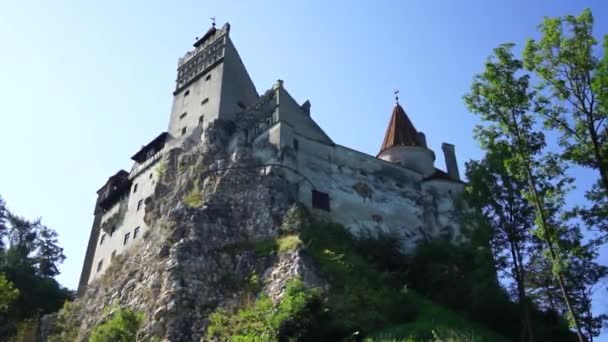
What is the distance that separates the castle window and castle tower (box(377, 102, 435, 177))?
9.59 m

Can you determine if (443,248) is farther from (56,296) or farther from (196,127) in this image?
(56,296)

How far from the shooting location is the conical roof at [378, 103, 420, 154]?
162 feet

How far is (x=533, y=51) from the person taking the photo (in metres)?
23.2

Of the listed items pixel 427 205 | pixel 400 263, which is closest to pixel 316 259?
pixel 400 263

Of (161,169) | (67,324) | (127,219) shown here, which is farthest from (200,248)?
(127,219)

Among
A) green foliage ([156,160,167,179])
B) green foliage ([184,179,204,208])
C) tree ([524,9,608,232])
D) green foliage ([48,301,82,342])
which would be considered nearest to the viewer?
tree ([524,9,608,232])

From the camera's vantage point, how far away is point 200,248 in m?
35.2

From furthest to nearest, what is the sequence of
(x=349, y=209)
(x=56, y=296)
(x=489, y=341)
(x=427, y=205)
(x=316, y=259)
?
(x=56, y=296), (x=427, y=205), (x=349, y=209), (x=316, y=259), (x=489, y=341)

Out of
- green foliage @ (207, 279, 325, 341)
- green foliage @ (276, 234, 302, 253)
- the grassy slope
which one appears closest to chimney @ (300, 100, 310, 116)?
the grassy slope

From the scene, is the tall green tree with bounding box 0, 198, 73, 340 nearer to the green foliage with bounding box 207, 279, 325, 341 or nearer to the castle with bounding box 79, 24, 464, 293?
the castle with bounding box 79, 24, 464, 293

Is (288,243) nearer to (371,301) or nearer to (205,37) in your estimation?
(371,301)

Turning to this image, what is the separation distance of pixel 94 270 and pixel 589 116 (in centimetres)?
3530

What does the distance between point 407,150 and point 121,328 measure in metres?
24.9

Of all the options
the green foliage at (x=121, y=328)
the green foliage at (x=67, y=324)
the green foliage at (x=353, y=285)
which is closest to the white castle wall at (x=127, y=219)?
the green foliage at (x=67, y=324)
